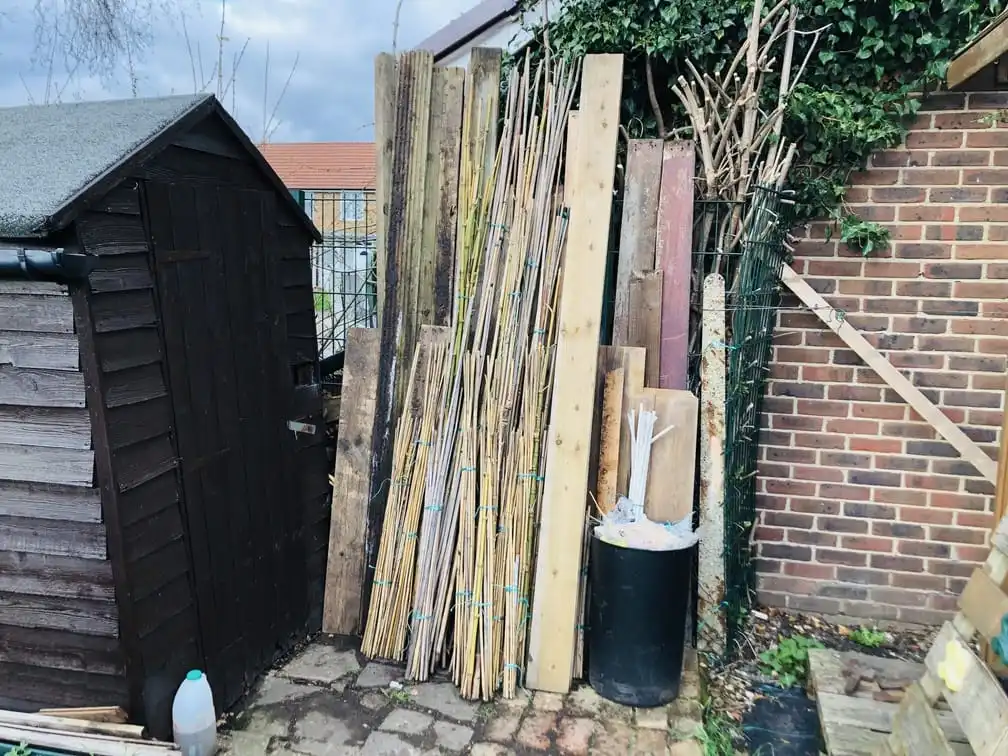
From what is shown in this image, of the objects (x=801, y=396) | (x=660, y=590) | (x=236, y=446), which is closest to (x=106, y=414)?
(x=236, y=446)

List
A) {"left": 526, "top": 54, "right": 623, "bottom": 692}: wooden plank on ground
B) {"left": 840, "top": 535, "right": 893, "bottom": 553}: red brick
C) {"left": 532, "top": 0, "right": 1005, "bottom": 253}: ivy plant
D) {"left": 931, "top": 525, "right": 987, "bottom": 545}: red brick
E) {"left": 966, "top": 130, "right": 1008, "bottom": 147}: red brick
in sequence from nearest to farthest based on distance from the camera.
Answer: {"left": 526, "top": 54, "right": 623, "bottom": 692}: wooden plank on ground
{"left": 532, "top": 0, "right": 1005, "bottom": 253}: ivy plant
{"left": 966, "top": 130, "right": 1008, "bottom": 147}: red brick
{"left": 931, "top": 525, "right": 987, "bottom": 545}: red brick
{"left": 840, "top": 535, "right": 893, "bottom": 553}: red brick

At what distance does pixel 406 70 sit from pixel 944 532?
362cm

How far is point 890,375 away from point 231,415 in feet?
10.3

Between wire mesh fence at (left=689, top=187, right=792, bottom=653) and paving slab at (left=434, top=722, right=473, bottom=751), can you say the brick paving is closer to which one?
paving slab at (left=434, top=722, right=473, bottom=751)

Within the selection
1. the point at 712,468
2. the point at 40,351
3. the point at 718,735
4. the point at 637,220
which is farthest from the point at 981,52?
the point at 40,351

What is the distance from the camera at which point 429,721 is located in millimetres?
3000

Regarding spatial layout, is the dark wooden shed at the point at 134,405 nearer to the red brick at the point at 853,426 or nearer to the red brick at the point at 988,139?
the red brick at the point at 853,426

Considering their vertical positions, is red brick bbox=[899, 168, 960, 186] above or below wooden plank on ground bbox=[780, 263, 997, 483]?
above

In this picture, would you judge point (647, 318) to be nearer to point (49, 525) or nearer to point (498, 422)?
point (498, 422)

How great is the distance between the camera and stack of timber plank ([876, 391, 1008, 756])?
6.52 feet

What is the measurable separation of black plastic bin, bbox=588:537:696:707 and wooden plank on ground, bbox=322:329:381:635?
125 cm

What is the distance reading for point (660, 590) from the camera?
304cm

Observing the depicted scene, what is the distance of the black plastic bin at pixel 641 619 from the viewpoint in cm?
303

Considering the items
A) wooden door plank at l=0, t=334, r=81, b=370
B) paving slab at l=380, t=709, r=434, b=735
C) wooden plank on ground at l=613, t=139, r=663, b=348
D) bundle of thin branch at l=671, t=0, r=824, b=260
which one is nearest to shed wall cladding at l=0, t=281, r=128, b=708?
wooden door plank at l=0, t=334, r=81, b=370
